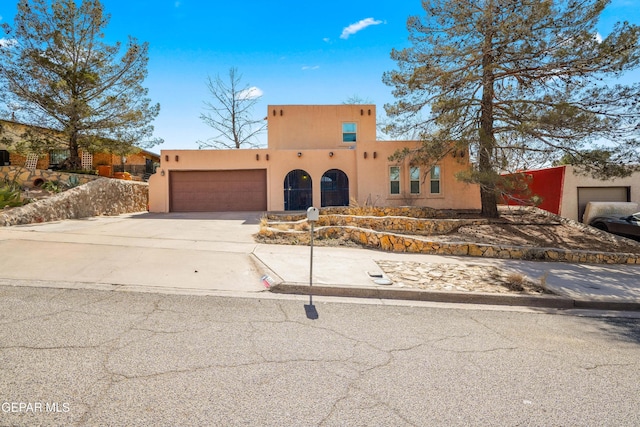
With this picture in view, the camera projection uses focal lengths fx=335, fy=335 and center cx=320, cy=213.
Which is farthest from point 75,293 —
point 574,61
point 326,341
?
point 574,61

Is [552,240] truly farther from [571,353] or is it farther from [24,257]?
[24,257]

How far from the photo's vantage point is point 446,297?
18.7 ft

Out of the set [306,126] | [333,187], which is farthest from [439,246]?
[306,126]

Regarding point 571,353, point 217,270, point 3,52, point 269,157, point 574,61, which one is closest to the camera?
point 571,353

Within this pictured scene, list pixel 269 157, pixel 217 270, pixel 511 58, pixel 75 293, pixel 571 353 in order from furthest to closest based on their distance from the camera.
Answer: pixel 269 157 < pixel 511 58 < pixel 217 270 < pixel 75 293 < pixel 571 353

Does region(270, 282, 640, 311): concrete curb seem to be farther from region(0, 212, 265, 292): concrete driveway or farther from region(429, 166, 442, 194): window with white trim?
region(429, 166, 442, 194): window with white trim

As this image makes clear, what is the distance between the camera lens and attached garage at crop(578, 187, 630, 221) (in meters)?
15.4

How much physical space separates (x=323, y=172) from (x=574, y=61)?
10568 mm

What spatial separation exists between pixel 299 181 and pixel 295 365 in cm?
1434

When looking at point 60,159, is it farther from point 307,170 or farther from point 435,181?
point 435,181

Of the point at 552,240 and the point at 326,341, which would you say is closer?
the point at 326,341

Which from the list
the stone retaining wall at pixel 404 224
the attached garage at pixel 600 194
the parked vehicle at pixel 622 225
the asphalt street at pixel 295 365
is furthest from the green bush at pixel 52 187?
the attached garage at pixel 600 194

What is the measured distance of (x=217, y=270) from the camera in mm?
6492

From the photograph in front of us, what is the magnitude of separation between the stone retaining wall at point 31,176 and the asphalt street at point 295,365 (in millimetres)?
12756
